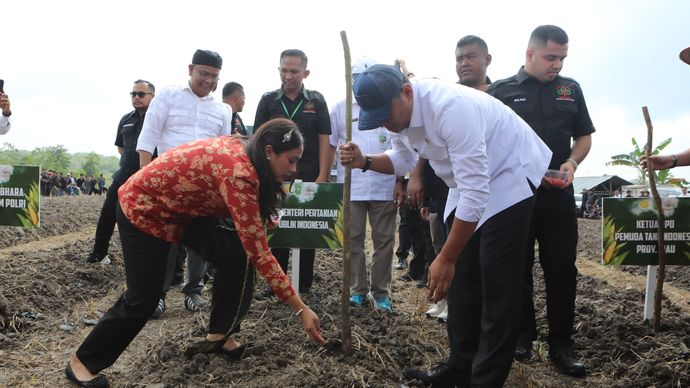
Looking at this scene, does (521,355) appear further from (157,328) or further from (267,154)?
(157,328)

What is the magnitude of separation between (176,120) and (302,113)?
1024 millimetres

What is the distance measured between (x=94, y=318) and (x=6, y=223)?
181cm

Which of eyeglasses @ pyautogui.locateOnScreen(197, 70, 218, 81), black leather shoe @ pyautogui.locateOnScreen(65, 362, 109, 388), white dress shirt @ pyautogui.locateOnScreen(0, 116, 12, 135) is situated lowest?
black leather shoe @ pyautogui.locateOnScreen(65, 362, 109, 388)

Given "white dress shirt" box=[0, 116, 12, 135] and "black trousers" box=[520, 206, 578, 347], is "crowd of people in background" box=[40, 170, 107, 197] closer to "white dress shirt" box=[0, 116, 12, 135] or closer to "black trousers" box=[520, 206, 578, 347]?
"white dress shirt" box=[0, 116, 12, 135]

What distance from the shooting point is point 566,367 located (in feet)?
10.9

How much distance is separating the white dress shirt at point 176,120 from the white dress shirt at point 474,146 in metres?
2.59

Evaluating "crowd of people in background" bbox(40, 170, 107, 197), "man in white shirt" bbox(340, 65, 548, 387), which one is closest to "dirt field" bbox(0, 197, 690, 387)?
"man in white shirt" bbox(340, 65, 548, 387)

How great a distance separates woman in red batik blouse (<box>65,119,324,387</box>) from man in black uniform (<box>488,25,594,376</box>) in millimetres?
1564

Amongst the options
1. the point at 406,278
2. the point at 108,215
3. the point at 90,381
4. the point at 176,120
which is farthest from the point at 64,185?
the point at 90,381

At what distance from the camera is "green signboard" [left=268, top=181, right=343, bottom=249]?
174 inches

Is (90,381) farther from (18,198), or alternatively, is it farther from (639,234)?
(639,234)

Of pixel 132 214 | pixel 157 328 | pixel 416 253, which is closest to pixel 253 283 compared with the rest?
pixel 132 214

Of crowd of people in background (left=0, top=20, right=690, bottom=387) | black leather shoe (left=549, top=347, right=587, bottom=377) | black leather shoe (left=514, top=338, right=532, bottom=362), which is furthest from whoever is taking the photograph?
black leather shoe (left=514, top=338, right=532, bottom=362)

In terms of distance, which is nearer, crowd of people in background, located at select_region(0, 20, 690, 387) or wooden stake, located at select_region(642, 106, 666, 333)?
crowd of people in background, located at select_region(0, 20, 690, 387)
